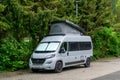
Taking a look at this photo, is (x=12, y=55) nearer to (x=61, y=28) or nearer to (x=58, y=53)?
(x=58, y=53)

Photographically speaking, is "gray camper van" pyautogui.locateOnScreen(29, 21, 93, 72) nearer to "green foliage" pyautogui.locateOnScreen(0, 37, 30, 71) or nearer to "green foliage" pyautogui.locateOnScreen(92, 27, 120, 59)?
"green foliage" pyautogui.locateOnScreen(0, 37, 30, 71)

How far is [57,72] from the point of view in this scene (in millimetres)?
21969

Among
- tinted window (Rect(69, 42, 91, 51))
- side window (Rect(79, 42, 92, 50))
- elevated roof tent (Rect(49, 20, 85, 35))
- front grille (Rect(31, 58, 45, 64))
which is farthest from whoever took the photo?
side window (Rect(79, 42, 92, 50))

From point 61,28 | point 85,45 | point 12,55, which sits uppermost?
point 61,28

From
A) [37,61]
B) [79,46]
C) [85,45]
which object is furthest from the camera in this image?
[85,45]

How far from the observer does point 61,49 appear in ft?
73.6

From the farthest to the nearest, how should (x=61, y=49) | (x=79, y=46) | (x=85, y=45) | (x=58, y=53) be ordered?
(x=85, y=45) → (x=79, y=46) → (x=61, y=49) → (x=58, y=53)

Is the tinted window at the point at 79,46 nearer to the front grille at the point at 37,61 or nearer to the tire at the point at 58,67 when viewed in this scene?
the tire at the point at 58,67

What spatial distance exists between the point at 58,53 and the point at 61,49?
0.55 meters

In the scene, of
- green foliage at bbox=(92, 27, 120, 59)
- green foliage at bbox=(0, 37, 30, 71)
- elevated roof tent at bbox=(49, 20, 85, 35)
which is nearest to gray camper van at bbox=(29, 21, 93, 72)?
elevated roof tent at bbox=(49, 20, 85, 35)

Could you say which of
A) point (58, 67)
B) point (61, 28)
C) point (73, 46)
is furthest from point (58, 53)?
point (61, 28)

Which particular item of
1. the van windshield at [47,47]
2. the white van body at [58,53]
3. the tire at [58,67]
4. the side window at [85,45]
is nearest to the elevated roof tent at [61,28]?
the white van body at [58,53]

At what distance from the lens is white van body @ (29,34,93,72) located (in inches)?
845

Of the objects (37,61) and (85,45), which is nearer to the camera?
(37,61)
